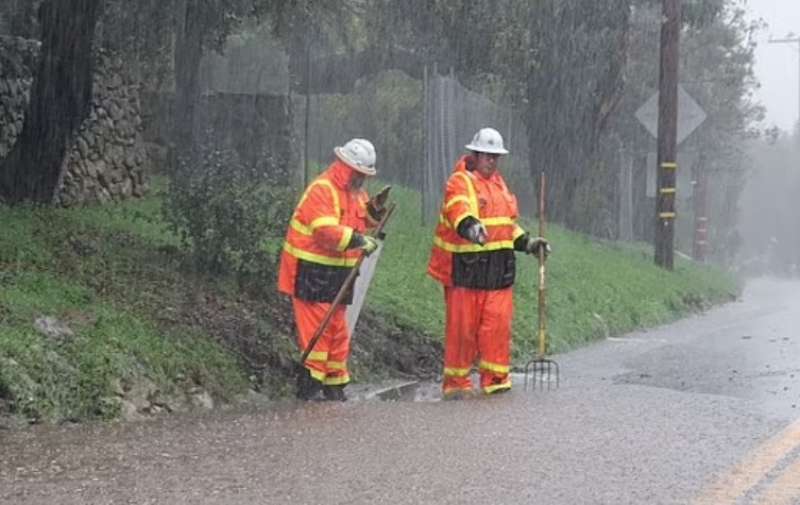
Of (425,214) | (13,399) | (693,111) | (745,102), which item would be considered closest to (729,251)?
(745,102)

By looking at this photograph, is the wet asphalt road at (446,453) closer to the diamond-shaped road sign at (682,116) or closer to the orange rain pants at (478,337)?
the orange rain pants at (478,337)

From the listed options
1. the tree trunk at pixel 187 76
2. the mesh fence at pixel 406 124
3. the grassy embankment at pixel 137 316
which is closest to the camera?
the grassy embankment at pixel 137 316

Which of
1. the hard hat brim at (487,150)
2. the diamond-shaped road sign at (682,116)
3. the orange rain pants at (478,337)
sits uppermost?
the diamond-shaped road sign at (682,116)

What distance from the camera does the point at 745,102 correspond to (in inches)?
1956

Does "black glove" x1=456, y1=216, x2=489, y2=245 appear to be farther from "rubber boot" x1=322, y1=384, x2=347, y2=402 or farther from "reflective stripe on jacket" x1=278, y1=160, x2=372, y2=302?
"rubber boot" x1=322, y1=384, x2=347, y2=402

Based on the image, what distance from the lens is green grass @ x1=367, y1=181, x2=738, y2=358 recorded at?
1391 centimetres

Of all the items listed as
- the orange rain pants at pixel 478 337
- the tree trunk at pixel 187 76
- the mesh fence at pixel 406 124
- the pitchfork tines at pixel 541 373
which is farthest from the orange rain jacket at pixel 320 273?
the mesh fence at pixel 406 124

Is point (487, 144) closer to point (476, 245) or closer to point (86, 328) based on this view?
point (476, 245)

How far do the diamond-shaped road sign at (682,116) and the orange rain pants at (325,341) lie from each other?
46.9ft

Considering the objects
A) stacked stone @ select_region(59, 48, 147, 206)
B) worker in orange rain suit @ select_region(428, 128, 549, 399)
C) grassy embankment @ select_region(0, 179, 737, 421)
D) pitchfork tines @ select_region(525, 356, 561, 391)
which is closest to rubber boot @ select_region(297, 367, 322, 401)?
grassy embankment @ select_region(0, 179, 737, 421)

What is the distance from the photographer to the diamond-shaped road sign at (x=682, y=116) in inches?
924

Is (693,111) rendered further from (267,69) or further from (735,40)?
(735,40)

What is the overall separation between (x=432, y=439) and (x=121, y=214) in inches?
272

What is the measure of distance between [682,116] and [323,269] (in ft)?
48.2
